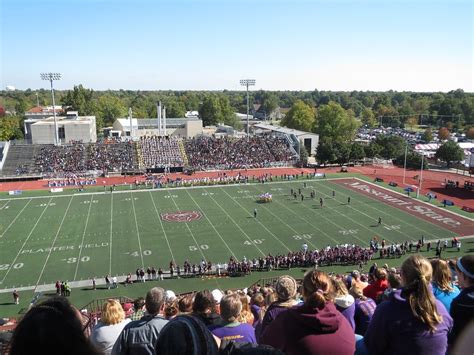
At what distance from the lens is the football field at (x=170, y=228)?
25656 millimetres

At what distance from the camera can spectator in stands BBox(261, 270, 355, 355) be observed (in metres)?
3.62

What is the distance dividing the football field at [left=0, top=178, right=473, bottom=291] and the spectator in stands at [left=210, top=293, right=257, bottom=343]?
21.1 m

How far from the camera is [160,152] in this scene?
2360 inches

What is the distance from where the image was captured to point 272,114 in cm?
16325

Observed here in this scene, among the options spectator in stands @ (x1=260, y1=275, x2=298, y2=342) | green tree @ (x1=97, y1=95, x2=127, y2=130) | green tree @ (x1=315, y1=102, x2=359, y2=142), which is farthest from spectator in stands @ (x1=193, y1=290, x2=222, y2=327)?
green tree @ (x1=97, y1=95, x2=127, y2=130)

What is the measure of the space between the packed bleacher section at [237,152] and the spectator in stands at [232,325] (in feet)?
170

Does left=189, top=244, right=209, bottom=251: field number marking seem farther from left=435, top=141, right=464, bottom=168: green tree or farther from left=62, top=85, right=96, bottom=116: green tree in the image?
left=62, top=85, right=96, bottom=116: green tree

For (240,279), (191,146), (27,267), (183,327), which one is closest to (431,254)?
(240,279)

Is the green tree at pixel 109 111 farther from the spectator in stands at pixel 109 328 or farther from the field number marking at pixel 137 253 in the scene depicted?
the spectator in stands at pixel 109 328

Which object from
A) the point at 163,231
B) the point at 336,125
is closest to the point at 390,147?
the point at 336,125

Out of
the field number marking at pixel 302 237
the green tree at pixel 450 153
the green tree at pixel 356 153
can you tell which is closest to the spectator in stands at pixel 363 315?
the field number marking at pixel 302 237


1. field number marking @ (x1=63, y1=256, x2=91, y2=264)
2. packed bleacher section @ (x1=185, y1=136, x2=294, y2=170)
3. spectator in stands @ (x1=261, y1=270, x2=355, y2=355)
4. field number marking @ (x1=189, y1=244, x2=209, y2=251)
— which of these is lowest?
field number marking @ (x1=63, y1=256, x2=91, y2=264)

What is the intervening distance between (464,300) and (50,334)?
4.00m

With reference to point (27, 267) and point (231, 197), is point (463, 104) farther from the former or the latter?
point (27, 267)
